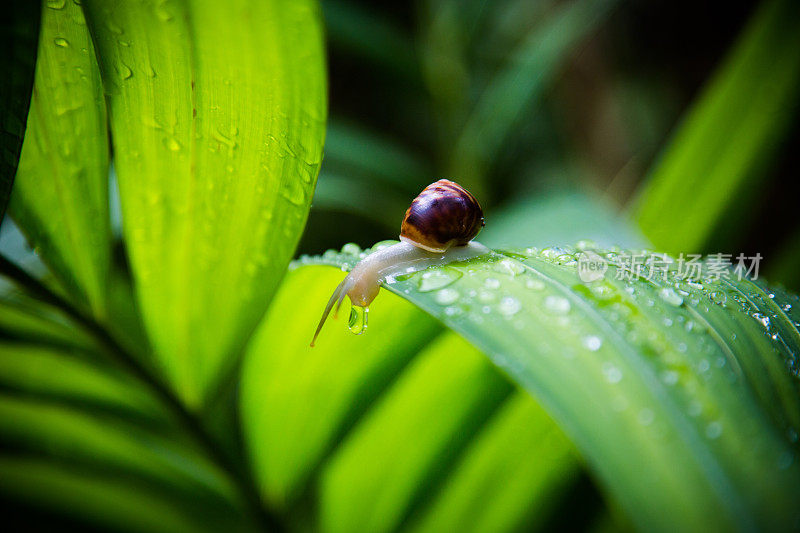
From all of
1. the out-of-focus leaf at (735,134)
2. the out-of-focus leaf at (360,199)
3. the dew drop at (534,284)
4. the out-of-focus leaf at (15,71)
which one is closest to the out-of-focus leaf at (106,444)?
the out-of-focus leaf at (15,71)

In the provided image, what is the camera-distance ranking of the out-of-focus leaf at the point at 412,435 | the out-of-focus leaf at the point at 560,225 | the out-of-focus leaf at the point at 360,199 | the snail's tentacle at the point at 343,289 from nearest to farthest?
1. the snail's tentacle at the point at 343,289
2. the out-of-focus leaf at the point at 412,435
3. the out-of-focus leaf at the point at 560,225
4. the out-of-focus leaf at the point at 360,199

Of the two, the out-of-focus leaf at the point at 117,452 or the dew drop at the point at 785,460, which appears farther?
the out-of-focus leaf at the point at 117,452

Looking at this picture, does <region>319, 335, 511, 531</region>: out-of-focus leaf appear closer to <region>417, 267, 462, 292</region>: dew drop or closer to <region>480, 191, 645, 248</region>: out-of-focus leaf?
<region>417, 267, 462, 292</region>: dew drop

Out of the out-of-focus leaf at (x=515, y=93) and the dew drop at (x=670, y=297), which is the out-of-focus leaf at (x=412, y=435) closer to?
the dew drop at (x=670, y=297)

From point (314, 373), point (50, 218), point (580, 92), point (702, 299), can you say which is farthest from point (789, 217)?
point (50, 218)

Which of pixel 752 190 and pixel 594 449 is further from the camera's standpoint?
pixel 752 190

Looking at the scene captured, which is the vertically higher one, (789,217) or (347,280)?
(789,217)

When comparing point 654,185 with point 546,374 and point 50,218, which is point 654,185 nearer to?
point 546,374

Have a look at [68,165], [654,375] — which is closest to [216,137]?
[68,165]
